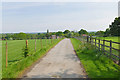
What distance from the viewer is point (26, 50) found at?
9.73 meters

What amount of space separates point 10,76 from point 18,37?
64.1 metres

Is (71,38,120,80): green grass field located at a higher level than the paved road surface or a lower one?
higher

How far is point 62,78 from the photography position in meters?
5.08

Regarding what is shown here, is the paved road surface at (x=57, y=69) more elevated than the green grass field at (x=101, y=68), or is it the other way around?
the green grass field at (x=101, y=68)

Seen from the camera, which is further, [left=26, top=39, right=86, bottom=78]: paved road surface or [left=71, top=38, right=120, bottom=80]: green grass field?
[left=26, top=39, right=86, bottom=78]: paved road surface

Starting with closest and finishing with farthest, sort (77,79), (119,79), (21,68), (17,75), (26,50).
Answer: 1. (119,79)
2. (77,79)
3. (17,75)
4. (21,68)
5. (26,50)

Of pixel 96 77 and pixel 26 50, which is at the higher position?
pixel 26 50

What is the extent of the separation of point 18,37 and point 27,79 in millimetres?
64487

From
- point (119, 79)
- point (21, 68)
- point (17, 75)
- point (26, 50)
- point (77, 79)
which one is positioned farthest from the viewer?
point (26, 50)

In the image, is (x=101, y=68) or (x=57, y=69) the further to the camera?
(x=57, y=69)

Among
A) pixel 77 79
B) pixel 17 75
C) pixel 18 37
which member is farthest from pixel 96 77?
pixel 18 37

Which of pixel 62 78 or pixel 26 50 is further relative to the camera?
pixel 26 50

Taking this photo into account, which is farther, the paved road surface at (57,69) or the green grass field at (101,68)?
the paved road surface at (57,69)

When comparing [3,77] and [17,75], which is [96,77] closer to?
[17,75]
